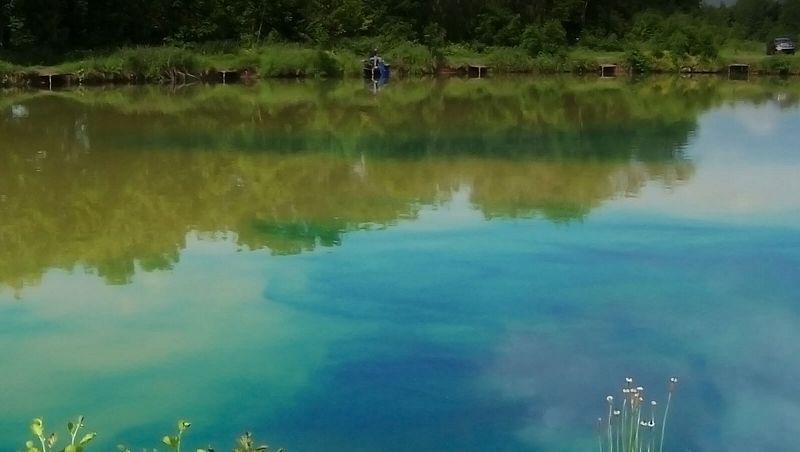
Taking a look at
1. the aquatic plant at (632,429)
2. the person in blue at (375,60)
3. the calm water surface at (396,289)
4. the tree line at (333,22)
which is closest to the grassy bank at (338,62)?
the person in blue at (375,60)

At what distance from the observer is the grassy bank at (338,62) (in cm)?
2058

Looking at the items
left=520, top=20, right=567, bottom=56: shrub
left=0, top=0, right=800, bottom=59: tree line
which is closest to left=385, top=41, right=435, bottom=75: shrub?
left=0, top=0, right=800, bottom=59: tree line

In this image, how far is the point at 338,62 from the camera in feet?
79.4

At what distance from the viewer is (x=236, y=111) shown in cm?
1529

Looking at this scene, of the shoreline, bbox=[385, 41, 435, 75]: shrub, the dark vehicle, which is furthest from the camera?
the dark vehicle

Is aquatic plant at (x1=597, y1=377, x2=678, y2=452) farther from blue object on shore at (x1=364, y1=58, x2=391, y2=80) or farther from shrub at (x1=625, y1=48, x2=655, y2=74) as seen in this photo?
shrub at (x1=625, y1=48, x2=655, y2=74)

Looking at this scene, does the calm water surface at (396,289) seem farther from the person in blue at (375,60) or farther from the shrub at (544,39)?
the shrub at (544,39)

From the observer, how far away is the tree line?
22.2 metres

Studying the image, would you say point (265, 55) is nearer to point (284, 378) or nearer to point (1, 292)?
point (1, 292)

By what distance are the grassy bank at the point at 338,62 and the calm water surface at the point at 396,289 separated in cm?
936

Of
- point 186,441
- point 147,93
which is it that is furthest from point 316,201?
point 147,93

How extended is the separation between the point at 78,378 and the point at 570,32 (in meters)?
28.7

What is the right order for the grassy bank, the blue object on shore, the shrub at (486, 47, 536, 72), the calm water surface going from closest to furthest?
the calm water surface, the grassy bank, the blue object on shore, the shrub at (486, 47, 536, 72)

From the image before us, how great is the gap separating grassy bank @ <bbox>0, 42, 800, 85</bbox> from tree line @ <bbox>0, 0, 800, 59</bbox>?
873 mm
